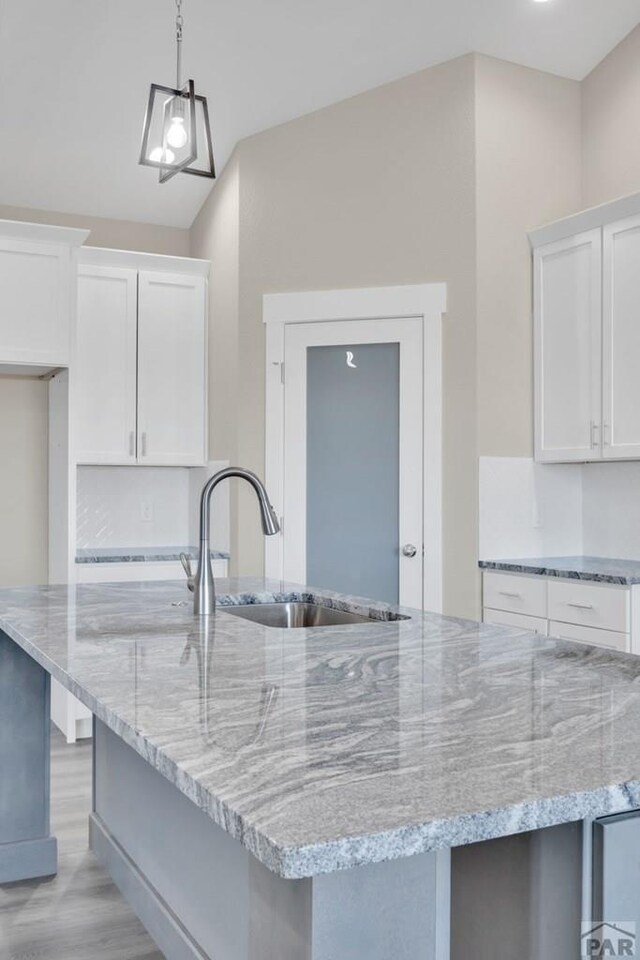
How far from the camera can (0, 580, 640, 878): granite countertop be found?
2.66 feet

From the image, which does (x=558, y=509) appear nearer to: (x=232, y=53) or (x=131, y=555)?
(x=131, y=555)

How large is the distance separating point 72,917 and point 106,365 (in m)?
2.78

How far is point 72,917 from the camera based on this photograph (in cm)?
244

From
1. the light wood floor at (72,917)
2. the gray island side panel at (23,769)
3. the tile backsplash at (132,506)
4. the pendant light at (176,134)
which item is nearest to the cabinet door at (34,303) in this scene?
the tile backsplash at (132,506)

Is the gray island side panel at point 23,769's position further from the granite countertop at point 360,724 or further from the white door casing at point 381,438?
the white door casing at point 381,438

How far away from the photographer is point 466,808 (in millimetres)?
822

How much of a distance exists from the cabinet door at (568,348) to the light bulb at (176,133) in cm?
215

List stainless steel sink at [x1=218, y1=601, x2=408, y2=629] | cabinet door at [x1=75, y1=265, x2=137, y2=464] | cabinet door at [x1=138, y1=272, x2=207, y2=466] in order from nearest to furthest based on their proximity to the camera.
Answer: stainless steel sink at [x1=218, y1=601, x2=408, y2=629], cabinet door at [x1=75, y1=265, x2=137, y2=464], cabinet door at [x1=138, y1=272, x2=207, y2=466]

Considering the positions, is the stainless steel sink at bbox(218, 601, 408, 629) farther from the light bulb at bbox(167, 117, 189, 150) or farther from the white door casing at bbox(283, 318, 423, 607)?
the white door casing at bbox(283, 318, 423, 607)

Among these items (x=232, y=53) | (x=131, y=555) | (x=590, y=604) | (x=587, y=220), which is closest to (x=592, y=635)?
(x=590, y=604)

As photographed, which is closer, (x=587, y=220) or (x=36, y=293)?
(x=587, y=220)

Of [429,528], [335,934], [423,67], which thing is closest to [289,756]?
[335,934]

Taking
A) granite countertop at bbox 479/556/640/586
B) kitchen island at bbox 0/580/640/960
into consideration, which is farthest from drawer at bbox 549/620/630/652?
kitchen island at bbox 0/580/640/960

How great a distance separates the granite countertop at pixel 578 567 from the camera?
3.25m
